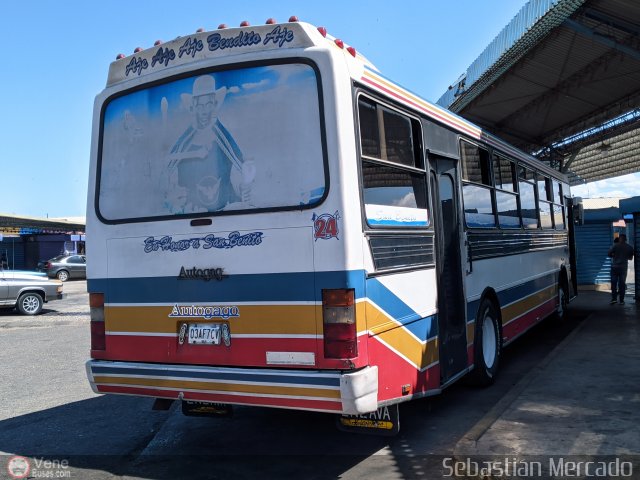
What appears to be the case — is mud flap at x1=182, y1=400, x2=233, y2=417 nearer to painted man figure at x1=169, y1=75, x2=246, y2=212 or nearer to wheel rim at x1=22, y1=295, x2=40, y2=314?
painted man figure at x1=169, y1=75, x2=246, y2=212

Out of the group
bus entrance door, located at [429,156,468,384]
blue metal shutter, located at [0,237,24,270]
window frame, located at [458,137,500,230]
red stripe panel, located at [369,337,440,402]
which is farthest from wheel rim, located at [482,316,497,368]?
blue metal shutter, located at [0,237,24,270]

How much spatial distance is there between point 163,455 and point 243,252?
211 cm

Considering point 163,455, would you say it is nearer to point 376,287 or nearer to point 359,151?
point 376,287

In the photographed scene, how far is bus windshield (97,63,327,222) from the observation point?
182 inches

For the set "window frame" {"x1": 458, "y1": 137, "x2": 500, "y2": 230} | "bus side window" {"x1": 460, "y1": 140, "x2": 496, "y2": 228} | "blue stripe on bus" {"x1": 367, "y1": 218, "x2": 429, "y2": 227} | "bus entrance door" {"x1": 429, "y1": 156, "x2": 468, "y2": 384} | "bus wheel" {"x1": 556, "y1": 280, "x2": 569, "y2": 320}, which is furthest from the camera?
"bus wheel" {"x1": 556, "y1": 280, "x2": 569, "y2": 320}

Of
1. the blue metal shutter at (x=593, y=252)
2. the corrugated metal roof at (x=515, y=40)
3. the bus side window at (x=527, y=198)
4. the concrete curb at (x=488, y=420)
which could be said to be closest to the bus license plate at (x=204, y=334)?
the concrete curb at (x=488, y=420)

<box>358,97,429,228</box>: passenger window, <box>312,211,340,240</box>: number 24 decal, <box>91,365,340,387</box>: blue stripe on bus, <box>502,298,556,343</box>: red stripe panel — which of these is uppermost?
<box>358,97,429,228</box>: passenger window

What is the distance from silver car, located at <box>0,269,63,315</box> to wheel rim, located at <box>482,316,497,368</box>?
14216 millimetres

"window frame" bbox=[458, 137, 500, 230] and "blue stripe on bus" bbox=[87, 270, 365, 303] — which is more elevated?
"window frame" bbox=[458, 137, 500, 230]

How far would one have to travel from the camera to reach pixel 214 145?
16.3 feet

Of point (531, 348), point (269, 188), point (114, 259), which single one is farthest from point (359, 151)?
point (531, 348)

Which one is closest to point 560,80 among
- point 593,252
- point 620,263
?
point 620,263

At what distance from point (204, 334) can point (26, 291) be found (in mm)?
14554

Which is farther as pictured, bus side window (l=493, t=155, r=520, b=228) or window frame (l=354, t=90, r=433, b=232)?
bus side window (l=493, t=155, r=520, b=228)
